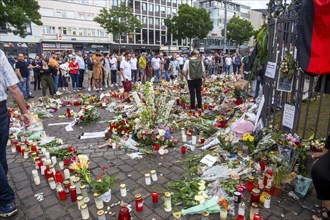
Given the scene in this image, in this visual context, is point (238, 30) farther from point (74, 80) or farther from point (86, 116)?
point (86, 116)

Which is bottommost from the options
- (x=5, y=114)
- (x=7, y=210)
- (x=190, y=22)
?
(x=7, y=210)

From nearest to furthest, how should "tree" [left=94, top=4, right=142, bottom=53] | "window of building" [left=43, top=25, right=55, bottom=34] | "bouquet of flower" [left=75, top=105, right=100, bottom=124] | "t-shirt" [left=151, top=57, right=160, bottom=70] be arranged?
"bouquet of flower" [left=75, top=105, right=100, bottom=124]
"t-shirt" [left=151, top=57, right=160, bottom=70]
"tree" [left=94, top=4, right=142, bottom=53]
"window of building" [left=43, top=25, right=55, bottom=34]

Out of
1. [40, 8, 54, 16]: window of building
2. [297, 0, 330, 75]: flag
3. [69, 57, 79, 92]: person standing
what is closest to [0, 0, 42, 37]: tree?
[69, 57, 79, 92]: person standing

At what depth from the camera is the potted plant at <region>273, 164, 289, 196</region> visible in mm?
3305

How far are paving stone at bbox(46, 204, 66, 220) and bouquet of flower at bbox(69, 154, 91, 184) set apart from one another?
0.61 metres

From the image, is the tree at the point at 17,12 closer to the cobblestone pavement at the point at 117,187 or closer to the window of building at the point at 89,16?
the cobblestone pavement at the point at 117,187

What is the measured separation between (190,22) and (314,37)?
44.5 m

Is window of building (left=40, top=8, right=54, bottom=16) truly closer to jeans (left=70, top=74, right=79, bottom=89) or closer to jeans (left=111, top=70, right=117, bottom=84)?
jeans (left=111, top=70, right=117, bottom=84)

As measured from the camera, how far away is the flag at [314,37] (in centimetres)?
308

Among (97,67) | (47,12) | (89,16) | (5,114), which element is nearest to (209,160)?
(5,114)

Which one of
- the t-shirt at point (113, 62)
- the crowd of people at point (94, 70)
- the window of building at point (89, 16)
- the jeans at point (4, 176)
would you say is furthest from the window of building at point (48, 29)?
the jeans at point (4, 176)

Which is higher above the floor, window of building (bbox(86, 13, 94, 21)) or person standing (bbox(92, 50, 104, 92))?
window of building (bbox(86, 13, 94, 21))

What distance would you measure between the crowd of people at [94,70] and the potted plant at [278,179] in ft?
12.3

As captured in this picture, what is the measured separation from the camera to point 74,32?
42.3 m
